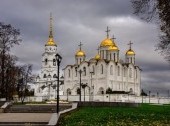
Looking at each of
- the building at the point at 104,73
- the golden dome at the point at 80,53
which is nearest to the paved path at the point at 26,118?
→ the building at the point at 104,73

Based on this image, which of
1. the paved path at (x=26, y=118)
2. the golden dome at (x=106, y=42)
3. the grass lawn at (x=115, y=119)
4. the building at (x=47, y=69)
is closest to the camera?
the grass lawn at (x=115, y=119)

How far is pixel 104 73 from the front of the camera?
338 feet

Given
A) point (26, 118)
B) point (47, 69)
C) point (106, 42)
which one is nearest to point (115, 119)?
point (26, 118)

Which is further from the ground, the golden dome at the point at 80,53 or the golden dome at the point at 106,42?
the golden dome at the point at 106,42

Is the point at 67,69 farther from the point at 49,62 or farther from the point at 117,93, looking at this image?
the point at 117,93

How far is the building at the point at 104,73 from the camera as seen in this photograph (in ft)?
336

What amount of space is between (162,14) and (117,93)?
70.8 m

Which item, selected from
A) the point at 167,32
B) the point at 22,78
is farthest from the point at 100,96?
the point at 167,32

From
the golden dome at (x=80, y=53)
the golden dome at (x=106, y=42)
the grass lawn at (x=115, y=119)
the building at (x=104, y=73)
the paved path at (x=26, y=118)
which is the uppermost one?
the golden dome at (x=106, y=42)

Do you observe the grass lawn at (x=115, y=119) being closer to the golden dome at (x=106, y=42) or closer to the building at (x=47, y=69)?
the golden dome at (x=106, y=42)

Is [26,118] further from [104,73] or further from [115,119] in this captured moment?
[104,73]

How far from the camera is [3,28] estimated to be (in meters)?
45.2

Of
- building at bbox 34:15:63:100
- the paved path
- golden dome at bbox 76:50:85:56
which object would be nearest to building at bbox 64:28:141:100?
golden dome at bbox 76:50:85:56

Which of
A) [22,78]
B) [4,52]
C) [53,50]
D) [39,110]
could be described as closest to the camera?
[39,110]
